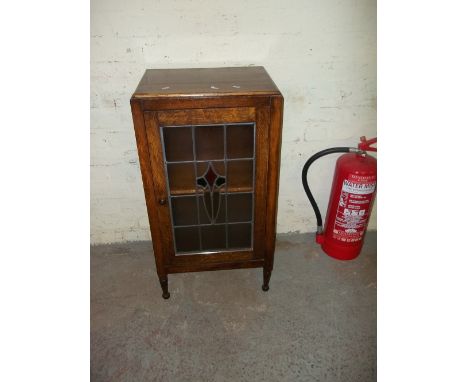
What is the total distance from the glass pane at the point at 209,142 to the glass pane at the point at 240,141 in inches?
1.4

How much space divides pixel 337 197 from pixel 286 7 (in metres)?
1.09

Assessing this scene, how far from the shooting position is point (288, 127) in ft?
6.54

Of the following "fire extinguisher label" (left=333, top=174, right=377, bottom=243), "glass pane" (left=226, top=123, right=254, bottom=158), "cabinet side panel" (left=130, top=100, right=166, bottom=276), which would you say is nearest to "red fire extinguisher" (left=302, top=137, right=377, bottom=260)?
"fire extinguisher label" (left=333, top=174, right=377, bottom=243)

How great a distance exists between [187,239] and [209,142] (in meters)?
0.55

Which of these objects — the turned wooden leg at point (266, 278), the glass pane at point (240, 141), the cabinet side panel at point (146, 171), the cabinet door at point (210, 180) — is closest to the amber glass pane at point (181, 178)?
the cabinet door at point (210, 180)

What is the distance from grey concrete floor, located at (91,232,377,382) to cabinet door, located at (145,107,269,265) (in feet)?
1.12

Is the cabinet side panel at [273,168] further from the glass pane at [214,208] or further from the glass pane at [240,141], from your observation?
the glass pane at [214,208]

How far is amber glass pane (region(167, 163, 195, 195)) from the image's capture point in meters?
1.55

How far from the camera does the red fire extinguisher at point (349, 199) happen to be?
6.24 feet

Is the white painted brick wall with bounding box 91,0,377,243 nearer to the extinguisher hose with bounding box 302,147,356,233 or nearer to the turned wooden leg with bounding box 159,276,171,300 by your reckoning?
the extinguisher hose with bounding box 302,147,356,233

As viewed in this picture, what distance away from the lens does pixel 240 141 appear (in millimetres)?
1485

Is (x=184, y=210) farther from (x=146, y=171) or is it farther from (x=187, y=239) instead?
(x=146, y=171)

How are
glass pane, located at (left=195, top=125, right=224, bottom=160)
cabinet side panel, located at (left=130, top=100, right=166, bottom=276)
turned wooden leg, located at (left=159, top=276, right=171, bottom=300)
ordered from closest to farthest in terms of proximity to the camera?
cabinet side panel, located at (left=130, top=100, right=166, bottom=276) → glass pane, located at (left=195, top=125, right=224, bottom=160) → turned wooden leg, located at (left=159, top=276, right=171, bottom=300)
